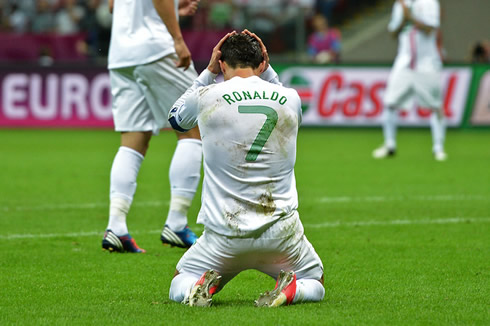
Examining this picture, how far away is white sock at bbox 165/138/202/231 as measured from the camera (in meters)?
6.71

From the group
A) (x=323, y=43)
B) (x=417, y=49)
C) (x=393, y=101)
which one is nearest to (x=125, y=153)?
(x=393, y=101)

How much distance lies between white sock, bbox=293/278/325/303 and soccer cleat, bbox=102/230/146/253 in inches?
79.5

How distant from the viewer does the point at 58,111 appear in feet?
68.6

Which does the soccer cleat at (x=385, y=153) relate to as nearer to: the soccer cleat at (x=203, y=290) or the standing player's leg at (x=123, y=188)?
the standing player's leg at (x=123, y=188)

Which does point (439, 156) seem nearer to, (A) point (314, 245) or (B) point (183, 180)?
(A) point (314, 245)

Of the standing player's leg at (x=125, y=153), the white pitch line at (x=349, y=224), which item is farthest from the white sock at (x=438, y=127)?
the standing player's leg at (x=125, y=153)

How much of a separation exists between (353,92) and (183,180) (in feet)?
45.9

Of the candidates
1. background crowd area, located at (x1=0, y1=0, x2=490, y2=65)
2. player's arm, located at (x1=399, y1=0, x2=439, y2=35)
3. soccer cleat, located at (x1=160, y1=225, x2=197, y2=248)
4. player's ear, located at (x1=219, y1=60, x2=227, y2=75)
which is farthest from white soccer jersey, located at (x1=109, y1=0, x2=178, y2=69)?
background crowd area, located at (x1=0, y1=0, x2=490, y2=65)

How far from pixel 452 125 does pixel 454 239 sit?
13.8 m

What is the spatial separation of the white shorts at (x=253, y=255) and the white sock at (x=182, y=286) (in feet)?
0.10

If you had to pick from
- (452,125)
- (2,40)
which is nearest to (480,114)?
(452,125)

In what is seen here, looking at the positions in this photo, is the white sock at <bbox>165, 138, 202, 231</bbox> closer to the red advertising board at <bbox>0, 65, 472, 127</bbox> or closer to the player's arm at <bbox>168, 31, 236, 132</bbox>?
the player's arm at <bbox>168, 31, 236, 132</bbox>

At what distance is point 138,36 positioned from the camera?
684cm

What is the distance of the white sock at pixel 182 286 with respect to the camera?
475 cm
